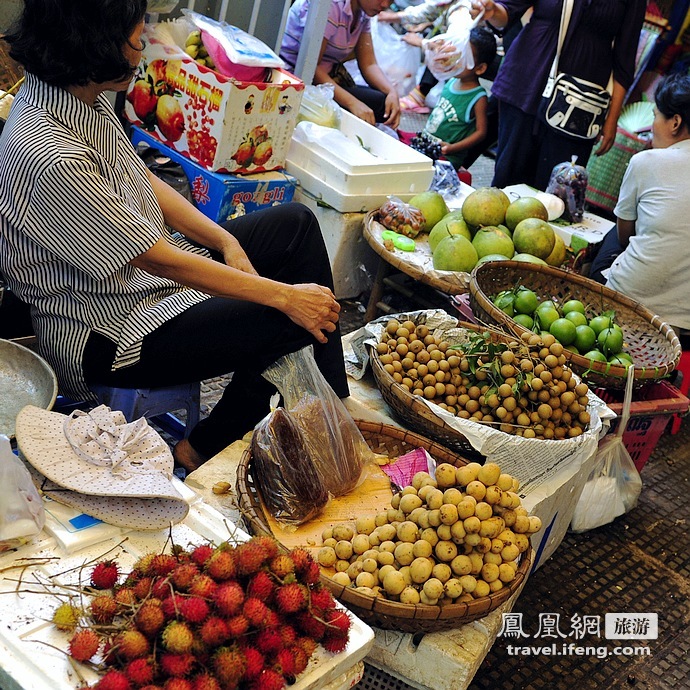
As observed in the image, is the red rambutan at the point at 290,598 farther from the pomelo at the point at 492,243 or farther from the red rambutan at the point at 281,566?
the pomelo at the point at 492,243

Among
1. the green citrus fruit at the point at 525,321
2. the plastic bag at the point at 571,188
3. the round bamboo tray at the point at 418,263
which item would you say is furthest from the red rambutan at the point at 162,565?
the plastic bag at the point at 571,188

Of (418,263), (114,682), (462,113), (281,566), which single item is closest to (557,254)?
(418,263)

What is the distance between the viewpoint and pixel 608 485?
2.82m

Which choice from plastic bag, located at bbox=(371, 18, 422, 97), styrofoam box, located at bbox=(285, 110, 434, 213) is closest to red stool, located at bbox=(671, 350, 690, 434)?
styrofoam box, located at bbox=(285, 110, 434, 213)

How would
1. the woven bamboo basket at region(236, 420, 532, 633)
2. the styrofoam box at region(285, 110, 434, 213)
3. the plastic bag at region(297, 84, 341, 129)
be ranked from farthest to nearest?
the plastic bag at region(297, 84, 341, 129) → the styrofoam box at region(285, 110, 434, 213) → the woven bamboo basket at region(236, 420, 532, 633)

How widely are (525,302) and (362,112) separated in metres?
1.90

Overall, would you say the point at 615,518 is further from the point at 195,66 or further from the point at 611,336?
the point at 195,66

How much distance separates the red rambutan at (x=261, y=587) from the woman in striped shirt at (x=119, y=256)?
0.91 meters

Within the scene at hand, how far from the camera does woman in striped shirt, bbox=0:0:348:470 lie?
1.84m

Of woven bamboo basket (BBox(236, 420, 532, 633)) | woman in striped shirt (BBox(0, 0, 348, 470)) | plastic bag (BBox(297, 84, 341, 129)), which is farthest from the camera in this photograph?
plastic bag (BBox(297, 84, 341, 129))

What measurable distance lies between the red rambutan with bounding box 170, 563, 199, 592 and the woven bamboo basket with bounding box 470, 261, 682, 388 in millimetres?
1685

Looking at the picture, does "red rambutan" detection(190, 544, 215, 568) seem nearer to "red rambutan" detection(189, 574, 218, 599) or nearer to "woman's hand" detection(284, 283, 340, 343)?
"red rambutan" detection(189, 574, 218, 599)

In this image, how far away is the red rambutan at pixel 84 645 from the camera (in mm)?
1166

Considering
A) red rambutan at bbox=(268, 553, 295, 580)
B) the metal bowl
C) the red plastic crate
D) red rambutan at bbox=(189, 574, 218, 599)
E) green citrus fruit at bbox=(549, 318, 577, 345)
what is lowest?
the red plastic crate
